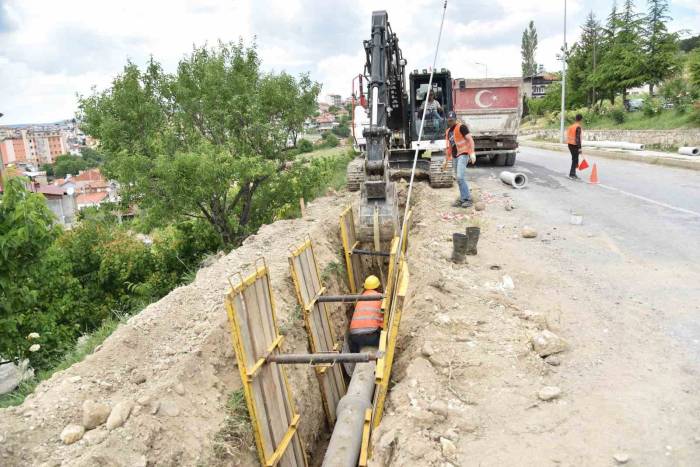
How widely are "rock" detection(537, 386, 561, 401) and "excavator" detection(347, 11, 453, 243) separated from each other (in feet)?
12.8

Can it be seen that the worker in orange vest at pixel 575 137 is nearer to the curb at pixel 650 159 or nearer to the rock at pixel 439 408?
the curb at pixel 650 159

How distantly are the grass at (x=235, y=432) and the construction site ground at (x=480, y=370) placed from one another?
29mm

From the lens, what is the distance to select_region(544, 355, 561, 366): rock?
14.9 ft

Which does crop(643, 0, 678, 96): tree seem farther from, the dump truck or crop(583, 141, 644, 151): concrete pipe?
the dump truck

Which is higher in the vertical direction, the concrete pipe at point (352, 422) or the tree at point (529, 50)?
the tree at point (529, 50)

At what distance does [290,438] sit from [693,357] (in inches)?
164

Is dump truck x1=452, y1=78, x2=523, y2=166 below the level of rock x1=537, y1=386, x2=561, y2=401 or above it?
above

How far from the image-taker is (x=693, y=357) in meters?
4.43

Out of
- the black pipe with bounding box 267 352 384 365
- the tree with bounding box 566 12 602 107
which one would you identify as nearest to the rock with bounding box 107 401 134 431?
the black pipe with bounding box 267 352 384 365

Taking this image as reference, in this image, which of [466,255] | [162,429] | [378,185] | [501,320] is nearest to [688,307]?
[501,320]

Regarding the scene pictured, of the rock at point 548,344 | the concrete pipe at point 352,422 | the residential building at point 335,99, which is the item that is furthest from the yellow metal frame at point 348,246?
the residential building at point 335,99

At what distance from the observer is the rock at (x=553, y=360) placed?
4.55m

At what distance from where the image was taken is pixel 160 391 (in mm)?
4758

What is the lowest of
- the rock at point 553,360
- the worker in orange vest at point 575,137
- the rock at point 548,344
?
the rock at point 553,360
